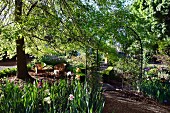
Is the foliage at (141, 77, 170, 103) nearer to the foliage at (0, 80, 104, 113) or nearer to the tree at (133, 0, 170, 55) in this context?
the foliage at (0, 80, 104, 113)

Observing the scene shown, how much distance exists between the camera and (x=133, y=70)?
865cm

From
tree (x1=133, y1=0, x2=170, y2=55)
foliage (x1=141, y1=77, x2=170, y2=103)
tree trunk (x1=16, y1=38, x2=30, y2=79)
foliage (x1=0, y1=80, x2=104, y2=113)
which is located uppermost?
tree (x1=133, y1=0, x2=170, y2=55)

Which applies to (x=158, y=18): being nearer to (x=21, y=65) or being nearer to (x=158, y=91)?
(x=21, y=65)

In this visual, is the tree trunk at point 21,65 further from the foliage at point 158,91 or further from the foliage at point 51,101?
the foliage at point 51,101

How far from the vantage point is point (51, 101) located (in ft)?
11.9

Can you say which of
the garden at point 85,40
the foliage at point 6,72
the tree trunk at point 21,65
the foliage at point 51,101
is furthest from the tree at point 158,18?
the foliage at point 51,101

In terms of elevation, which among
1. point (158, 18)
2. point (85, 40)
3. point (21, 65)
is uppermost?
point (158, 18)

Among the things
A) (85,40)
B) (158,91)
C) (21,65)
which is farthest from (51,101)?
(21,65)

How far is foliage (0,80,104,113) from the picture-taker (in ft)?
10.5

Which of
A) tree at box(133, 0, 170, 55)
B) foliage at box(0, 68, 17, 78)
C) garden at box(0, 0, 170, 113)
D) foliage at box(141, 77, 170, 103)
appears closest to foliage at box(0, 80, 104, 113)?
garden at box(0, 0, 170, 113)

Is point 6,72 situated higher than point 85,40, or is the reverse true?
point 85,40

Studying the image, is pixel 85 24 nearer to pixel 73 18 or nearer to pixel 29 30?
pixel 73 18

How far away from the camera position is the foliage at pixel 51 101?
3.19m

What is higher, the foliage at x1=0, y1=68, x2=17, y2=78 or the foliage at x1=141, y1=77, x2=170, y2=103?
the foliage at x1=0, y1=68, x2=17, y2=78
